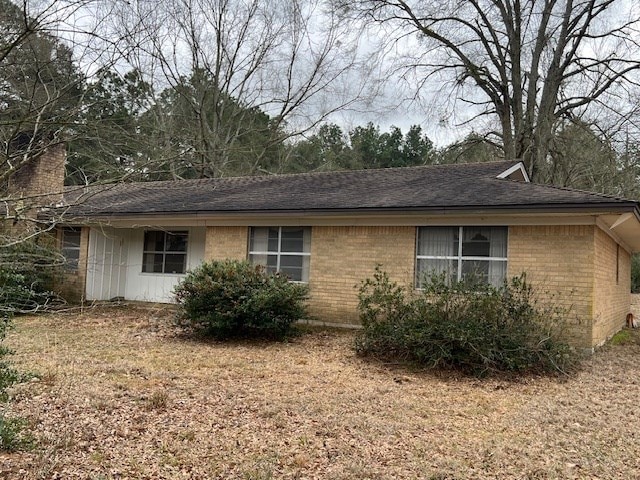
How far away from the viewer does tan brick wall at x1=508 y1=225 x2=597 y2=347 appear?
31.3 ft

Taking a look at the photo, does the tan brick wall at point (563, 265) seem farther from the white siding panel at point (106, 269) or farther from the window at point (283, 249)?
the white siding panel at point (106, 269)

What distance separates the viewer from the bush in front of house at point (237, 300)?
32.0ft

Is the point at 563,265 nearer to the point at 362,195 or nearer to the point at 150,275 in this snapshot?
the point at 362,195

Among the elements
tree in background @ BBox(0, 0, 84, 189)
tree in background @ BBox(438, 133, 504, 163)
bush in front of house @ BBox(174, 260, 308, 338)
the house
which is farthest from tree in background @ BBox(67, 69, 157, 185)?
tree in background @ BBox(438, 133, 504, 163)

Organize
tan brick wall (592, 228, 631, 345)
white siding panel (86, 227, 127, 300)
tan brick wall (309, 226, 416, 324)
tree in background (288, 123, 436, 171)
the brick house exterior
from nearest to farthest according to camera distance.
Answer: the brick house exterior < tan brick wall (592, 228, 631, 345) < tan brick wall (309, 226, 416, 324) < white siding panel (86, 227, 127, 300) < tree in background (288, 123, 436, 171)

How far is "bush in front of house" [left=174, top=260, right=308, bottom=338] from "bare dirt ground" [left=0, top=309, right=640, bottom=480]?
38.2 inches

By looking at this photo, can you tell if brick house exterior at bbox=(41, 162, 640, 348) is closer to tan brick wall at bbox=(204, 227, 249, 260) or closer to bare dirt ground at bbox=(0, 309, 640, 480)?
tan brick wall at bbox=(204, 227, 249, 260)

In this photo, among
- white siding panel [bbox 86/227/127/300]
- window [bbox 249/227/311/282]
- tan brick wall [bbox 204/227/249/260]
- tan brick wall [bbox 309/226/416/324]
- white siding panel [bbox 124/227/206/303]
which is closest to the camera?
tan brick wall [bbox 309/226/416/324]

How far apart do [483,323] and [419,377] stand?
1.28 meters

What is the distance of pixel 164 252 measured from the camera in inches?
615

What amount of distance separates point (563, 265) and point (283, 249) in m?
6.08

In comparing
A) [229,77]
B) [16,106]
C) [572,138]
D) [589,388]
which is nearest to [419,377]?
[589,388]

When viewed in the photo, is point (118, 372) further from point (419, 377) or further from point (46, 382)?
point (419, 377)

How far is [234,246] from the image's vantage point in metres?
13.2
